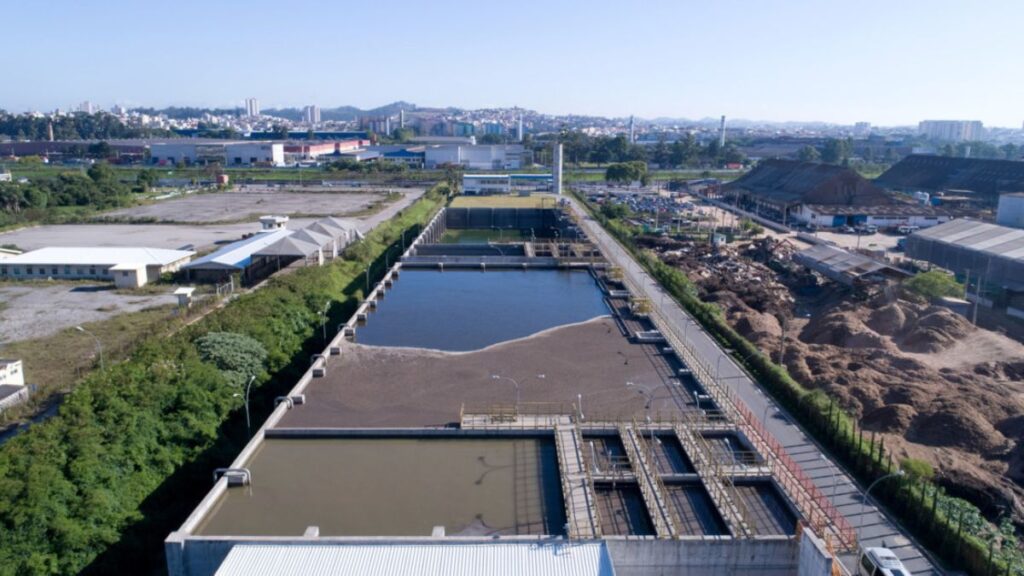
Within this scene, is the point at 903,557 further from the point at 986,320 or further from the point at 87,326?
the point at 87,326

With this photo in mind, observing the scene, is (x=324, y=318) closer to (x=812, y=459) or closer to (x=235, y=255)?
(x=235, y=255)

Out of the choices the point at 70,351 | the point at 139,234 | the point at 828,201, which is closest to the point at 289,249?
the point at 70,351

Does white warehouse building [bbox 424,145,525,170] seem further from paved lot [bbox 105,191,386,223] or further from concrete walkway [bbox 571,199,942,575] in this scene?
concrete walkway [bbox 571,199,942,575]

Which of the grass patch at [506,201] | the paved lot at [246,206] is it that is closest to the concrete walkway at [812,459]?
the grass patch at [506,201]

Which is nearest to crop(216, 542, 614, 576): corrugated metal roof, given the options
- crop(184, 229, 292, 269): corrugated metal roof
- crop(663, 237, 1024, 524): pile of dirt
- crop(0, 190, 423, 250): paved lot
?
crop(663, 237, 1024, 524): pile of dirt

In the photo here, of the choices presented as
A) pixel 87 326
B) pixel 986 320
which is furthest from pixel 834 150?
pixel 87 326
